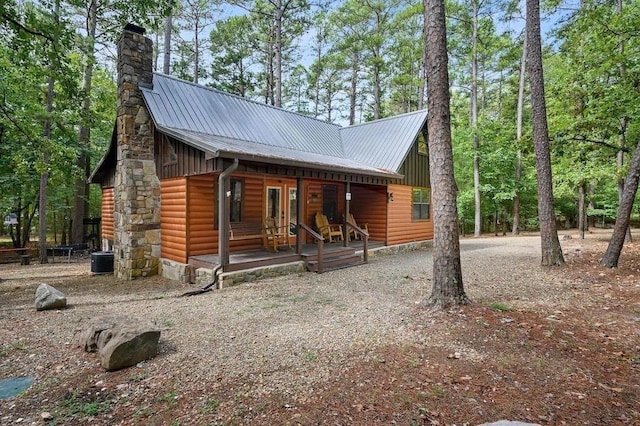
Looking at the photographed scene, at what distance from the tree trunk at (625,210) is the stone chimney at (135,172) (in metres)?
11.0

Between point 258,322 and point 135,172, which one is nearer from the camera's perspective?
point 258,322

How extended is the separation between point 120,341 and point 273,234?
231 inches

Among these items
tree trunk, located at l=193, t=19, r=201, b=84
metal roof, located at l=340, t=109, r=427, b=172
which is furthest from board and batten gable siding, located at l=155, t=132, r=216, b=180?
tree trunk, located at l=193, t=19, r=201, b=84

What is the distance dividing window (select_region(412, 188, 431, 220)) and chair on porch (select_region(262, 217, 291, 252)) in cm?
557

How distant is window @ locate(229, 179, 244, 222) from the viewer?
935 cm

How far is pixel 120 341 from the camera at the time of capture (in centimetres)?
338

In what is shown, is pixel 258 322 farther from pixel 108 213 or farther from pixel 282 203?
pixel 108 213

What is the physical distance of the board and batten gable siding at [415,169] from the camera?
41.1 ft

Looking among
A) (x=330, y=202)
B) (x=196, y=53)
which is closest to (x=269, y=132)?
(x=330, y=202)

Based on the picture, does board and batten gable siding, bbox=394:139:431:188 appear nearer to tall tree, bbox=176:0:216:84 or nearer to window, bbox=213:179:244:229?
window, bbox=213:179:244:229

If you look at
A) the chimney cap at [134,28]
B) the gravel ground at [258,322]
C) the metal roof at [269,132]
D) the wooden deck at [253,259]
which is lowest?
the gravel ground at [258,322]

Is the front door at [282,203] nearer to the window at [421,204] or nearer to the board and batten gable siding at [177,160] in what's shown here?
the board and batten gable siding at [177,160]

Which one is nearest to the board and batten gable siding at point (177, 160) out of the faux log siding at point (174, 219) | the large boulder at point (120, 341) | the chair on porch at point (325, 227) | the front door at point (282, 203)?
the faux log siding at point (174, 219)

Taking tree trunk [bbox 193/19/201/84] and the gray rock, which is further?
tree trunk [bbox 193/19/201/84]
